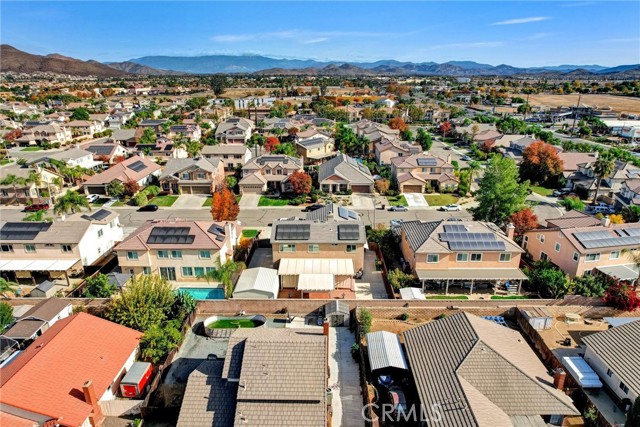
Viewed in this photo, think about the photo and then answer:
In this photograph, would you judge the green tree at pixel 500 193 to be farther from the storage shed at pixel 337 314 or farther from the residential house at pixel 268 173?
the residential house at pixel 268 173

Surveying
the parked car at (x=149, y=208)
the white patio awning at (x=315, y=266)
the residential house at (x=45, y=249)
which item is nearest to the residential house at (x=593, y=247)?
the white patio awning at (x=315, y=266)

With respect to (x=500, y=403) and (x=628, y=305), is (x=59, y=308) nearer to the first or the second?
(x=500, y=403)

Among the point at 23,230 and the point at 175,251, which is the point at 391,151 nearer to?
the point at 175,251

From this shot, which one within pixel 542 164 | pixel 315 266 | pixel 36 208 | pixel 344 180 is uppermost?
pixel 542 164

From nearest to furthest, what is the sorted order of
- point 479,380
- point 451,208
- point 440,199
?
point 479,380
point 451,208
point 440,199

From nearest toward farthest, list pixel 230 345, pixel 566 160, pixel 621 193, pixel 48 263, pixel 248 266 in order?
pixel 230 345 → pixel 48 263 → pixel 248 266 → pixel 621 193 → pixel 566 160

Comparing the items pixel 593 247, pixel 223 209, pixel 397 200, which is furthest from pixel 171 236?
pixel 593 247

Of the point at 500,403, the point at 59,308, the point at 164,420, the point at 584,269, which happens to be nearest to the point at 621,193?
the point at 584,269
